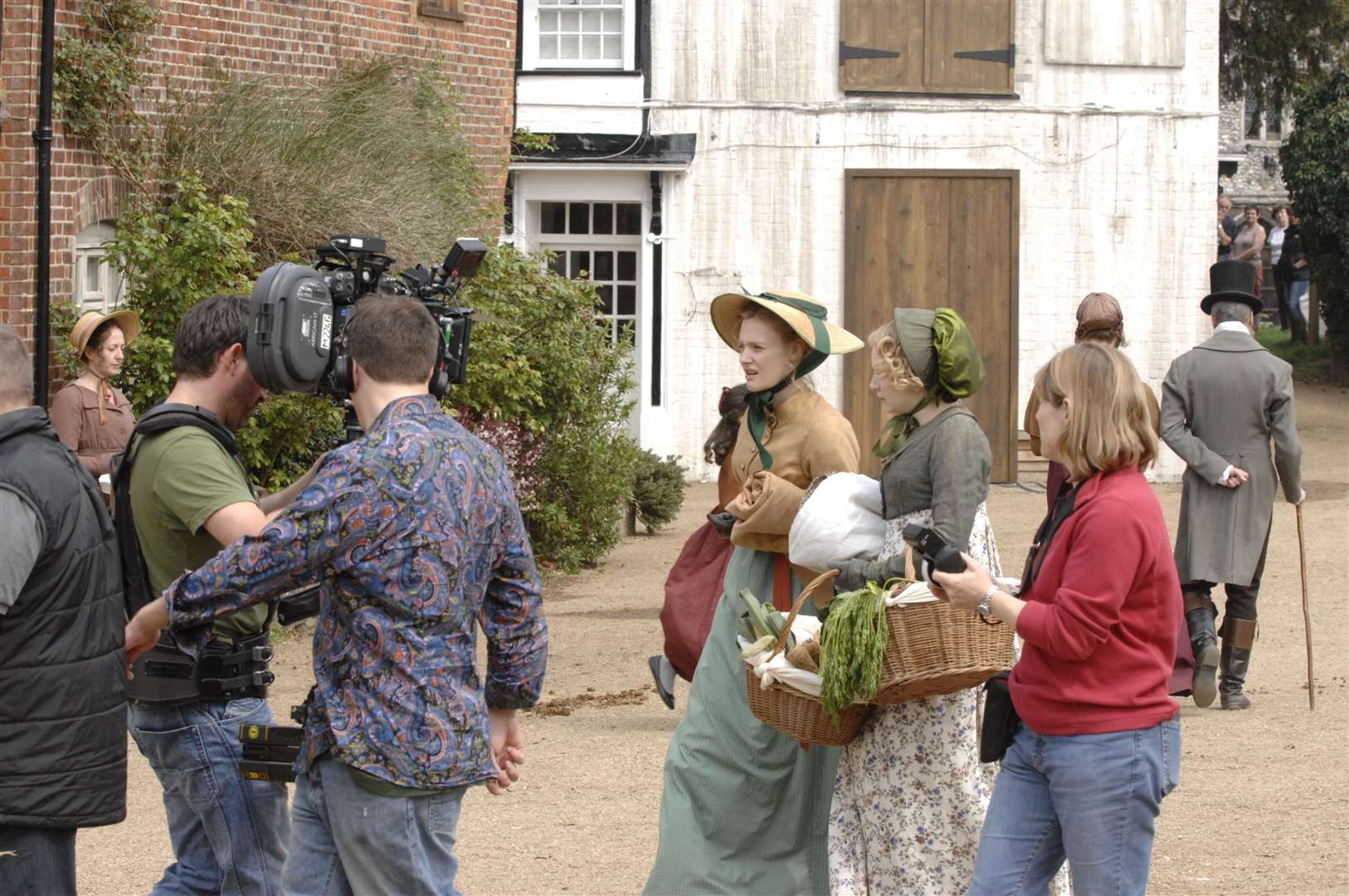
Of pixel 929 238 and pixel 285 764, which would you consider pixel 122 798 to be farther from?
pixel 929 238

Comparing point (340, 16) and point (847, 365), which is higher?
point (340, 16)

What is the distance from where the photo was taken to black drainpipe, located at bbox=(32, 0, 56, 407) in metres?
9.98

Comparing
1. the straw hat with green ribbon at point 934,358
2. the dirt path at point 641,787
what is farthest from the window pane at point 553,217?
the straw hat with green ribbon at point 934,358

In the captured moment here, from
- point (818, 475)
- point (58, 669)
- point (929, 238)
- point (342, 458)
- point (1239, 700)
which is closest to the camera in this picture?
point (342, 458)

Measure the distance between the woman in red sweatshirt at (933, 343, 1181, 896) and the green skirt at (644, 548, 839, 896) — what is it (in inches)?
46.5

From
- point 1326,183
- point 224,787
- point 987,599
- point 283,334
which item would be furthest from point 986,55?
point 224,787

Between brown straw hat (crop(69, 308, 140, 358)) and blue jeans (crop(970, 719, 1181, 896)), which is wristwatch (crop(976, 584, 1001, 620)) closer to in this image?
blue jeans (crop(970, 719, 1181, 896))

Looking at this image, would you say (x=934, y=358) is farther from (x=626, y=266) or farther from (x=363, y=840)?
(x=626, y=266)

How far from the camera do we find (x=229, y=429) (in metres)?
4.58

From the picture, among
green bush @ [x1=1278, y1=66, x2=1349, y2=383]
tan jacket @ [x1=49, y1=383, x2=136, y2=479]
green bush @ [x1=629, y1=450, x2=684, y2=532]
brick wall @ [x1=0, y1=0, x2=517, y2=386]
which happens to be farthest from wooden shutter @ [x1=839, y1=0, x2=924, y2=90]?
tan jacket @ [x1=49, y1=383, x2=136, y2=479]

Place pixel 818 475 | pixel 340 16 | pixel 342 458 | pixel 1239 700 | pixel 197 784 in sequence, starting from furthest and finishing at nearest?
1. pixel 340 16
2. pixel 1239 700
3. pixel 818 475
4. pixel 197 784
5. pixel 342 458

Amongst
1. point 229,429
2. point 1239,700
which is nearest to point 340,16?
point 1239,700

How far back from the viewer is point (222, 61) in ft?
38.6

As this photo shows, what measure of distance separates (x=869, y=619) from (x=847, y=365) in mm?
13333
